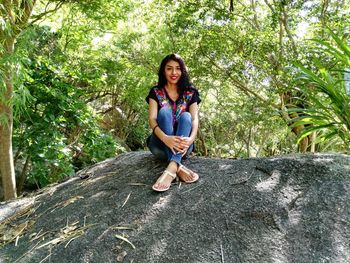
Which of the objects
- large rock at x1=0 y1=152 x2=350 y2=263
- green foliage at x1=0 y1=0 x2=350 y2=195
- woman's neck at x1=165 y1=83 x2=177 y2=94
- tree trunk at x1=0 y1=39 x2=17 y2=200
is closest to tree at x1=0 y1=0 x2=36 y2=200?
tree trunk at x1=0 y1=39 x2=17 y2=200

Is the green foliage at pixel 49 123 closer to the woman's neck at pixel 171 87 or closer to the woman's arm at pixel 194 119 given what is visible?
the woman's neck at pixel 171 87

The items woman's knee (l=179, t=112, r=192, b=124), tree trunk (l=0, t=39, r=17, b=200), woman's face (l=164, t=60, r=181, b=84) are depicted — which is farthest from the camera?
tree trunk (l=0, t=39, r=17, b=200)

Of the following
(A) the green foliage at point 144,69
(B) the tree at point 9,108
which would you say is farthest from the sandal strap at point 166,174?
(B) the tree at point 9,108

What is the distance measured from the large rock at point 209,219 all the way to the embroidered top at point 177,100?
44 cm

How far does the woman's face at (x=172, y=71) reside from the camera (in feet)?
8.40

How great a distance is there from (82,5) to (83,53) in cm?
255

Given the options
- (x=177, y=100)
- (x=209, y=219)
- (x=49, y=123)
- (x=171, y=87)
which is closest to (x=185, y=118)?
(x=177, y=100)

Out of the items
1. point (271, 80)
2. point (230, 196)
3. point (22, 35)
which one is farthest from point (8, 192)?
point (271, 80)

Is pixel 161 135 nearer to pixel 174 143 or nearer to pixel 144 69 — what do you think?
pixel 174 143

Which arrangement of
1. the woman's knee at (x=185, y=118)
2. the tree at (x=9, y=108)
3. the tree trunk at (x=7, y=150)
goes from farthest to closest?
the tree trunk at (x=7, y=150) → the tree at (x=9, y=108) → the woman's knee at (x=185, y=118)

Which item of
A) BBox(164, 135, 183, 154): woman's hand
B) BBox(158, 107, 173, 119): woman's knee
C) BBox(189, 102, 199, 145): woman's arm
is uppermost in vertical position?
BBox(158, 107, 173, 119): woman's knee

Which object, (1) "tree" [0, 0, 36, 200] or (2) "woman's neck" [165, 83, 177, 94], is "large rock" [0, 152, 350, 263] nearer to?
(2) "woman's neck" [165, 83, 177, 94]

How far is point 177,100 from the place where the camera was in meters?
A: 2.63

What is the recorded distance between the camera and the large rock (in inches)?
67.5
